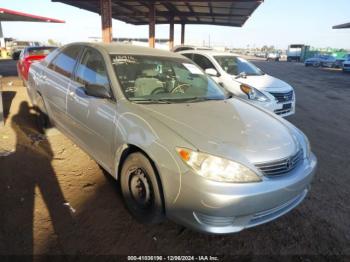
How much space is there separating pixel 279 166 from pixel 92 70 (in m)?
2.43

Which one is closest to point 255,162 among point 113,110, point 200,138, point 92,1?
point 200,138

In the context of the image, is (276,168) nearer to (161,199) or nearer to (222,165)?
(222,165)

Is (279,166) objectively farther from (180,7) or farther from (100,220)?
(180,7)

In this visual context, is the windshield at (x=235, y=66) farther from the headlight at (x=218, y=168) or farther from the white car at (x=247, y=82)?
the headlight at (x=218, y=168)

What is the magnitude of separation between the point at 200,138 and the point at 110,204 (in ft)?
4.47

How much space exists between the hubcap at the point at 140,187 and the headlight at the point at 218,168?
1.76 ft

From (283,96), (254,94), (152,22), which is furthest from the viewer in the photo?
(152,22)

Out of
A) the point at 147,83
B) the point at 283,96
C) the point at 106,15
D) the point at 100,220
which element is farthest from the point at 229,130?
the point at 106,15

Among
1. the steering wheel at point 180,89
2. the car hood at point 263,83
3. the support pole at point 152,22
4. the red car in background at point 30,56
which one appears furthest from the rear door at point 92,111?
the support pole at point 152,22

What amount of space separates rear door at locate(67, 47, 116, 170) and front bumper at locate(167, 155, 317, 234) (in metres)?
1.06

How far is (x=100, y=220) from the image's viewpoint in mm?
2867

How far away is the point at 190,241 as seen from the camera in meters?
2.65

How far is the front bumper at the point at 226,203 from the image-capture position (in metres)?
2.21

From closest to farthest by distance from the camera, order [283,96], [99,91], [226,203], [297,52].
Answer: [226,203], [99,91], [283,96], [297,52]
